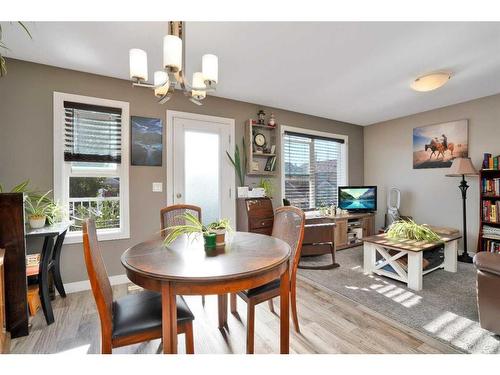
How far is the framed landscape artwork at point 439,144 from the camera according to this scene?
3.72m

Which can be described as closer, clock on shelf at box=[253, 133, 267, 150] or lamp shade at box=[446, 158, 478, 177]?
lamp shade at box=[446, 158, 478, 177]

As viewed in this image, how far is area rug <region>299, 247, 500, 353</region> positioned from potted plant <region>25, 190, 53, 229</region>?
282cm

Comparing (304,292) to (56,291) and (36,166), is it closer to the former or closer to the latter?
(56,291)

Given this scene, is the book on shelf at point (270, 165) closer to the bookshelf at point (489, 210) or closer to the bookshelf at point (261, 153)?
the bookshelf at point (261, 153)

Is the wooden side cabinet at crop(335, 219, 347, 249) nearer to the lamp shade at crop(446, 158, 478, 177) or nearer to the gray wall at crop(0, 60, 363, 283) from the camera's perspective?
the lamp shade at crop(446, 158, 478, 177)

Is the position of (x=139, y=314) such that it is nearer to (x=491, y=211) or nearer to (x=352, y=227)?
(x=352, y=227)

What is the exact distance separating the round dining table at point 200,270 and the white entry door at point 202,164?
1.63 m

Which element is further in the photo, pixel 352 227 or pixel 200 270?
pixel 352 227

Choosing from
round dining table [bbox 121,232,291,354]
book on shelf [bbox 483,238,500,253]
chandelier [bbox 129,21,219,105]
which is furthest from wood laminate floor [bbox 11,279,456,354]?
book on shelf [bbox 483,238,500,253]

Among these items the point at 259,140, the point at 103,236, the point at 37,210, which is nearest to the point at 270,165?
the point at 259,140

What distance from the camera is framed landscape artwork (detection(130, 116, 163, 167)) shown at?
2.83 m

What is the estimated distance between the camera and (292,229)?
1.83m

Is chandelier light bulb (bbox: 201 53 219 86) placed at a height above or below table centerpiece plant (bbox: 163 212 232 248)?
above

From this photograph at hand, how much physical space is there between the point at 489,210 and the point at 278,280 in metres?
3.55
